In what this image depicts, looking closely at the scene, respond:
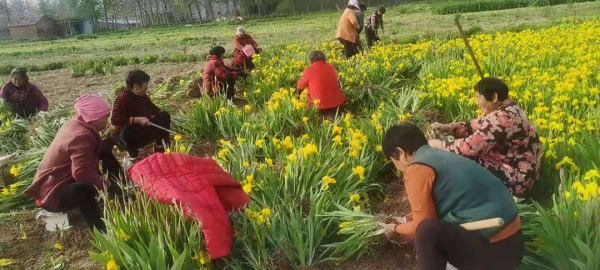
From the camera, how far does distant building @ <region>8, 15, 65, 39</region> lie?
53.7 metres

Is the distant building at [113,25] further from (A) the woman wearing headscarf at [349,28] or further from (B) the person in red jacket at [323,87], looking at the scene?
(B) the person in red jacket at [323,87]

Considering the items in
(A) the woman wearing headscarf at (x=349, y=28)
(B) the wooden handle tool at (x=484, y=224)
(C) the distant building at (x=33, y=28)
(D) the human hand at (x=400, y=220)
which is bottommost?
(D) the human hand at (x=400, y=220)

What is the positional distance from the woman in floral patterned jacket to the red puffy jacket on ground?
1713 millimetres

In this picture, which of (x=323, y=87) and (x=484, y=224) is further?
(x=323, y=87)

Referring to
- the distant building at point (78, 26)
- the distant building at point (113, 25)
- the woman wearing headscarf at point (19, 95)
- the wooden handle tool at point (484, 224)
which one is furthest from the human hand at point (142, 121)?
the distant building at point (113, 25)

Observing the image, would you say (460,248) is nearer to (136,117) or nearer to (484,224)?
(484,224)

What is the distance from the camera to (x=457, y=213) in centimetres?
231

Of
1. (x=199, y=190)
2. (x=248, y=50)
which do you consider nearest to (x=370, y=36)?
(x=248, y=50)

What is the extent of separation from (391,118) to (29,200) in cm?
360

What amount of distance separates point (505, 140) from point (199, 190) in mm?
2137

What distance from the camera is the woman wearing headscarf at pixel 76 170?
346 cm

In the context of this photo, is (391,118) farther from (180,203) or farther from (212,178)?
(180,203)

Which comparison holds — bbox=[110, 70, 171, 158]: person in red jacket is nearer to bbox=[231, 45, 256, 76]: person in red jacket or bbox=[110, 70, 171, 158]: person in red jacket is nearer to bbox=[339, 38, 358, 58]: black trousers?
bbox=[231, 45, 256, 76]: person in red jacket

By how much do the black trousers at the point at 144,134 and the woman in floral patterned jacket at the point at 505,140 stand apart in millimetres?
3275
